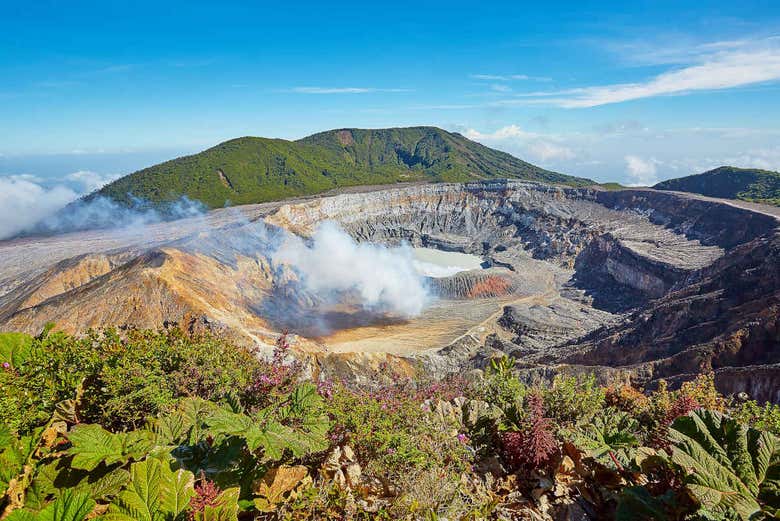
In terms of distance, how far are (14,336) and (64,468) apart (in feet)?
13.0

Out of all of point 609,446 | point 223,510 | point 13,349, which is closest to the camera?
point 223,510

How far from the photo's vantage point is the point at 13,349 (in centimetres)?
652

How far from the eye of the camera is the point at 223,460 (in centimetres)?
418

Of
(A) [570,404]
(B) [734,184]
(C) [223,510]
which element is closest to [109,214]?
(A) [570,404]

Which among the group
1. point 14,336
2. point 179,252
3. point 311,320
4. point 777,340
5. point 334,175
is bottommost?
point 311,320

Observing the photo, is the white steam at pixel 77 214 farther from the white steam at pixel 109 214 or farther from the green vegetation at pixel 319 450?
the green vegetation at pixel 319 450

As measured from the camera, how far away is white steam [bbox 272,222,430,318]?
55844mm

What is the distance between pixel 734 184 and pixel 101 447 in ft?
425

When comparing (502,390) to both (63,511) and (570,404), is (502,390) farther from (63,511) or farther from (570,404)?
(63,511)

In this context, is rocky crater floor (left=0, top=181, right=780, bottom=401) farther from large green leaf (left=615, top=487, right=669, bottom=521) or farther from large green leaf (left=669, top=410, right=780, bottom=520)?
large green leaf (left=669, top=410, right=780, bottom=520)

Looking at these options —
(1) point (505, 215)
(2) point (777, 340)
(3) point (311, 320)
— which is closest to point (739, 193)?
(1) point (505, 215)

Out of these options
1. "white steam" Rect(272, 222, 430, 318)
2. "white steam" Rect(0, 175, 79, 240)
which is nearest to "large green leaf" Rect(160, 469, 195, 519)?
"white steam" Rect(272, 222, 430, 318)

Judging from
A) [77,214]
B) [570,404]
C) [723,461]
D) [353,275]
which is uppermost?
[77,214]

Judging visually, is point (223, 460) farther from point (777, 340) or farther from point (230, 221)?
point (230, 221)
